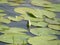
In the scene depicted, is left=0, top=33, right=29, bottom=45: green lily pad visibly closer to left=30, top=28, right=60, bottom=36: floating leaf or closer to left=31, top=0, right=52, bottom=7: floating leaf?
left=30, top=28, right=60, bottom=36: floating leaf

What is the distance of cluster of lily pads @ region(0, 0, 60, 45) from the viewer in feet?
5.69

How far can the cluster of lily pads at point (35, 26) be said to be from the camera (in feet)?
5.69

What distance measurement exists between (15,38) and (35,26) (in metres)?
0.29

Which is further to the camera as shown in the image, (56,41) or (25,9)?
(25,9)

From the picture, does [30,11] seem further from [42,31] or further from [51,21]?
[42,31]

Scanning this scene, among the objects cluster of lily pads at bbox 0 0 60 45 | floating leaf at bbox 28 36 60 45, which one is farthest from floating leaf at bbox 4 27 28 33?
floating leaf at bbox 28 36 60 45

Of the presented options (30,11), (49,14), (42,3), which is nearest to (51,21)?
(49,14)

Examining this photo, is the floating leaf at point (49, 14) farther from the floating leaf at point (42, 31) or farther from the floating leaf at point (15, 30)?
the floating leaf at point (15, 30)

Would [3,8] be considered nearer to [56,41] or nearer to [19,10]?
[19,10]

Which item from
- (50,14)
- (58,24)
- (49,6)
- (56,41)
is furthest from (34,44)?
(49,6)

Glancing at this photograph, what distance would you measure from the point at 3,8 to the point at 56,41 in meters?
0.83

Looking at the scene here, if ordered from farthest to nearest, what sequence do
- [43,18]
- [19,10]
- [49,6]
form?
[49,6] < [19,10] < [43,18]

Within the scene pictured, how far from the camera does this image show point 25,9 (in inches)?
93.4

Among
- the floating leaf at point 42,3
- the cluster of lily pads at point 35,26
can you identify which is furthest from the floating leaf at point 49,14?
the floating leaf at point 42,3
